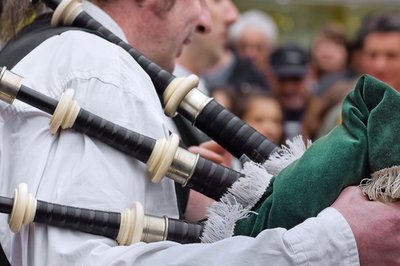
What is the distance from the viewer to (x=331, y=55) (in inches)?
277

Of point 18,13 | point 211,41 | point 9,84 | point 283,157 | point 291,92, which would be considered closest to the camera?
point 9,84

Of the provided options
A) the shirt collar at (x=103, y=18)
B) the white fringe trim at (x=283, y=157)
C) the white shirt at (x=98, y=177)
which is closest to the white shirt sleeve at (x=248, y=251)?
the white shirt at (x=98, y=177)

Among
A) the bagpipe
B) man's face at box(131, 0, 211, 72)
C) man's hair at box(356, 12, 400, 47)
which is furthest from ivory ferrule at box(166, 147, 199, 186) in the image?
man's hair at box(356, 12, 400, 47)

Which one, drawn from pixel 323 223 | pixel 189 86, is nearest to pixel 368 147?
pixel 323 223

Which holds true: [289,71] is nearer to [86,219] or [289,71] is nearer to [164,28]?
[164,28]

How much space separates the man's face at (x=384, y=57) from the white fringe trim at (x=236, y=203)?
2.68m

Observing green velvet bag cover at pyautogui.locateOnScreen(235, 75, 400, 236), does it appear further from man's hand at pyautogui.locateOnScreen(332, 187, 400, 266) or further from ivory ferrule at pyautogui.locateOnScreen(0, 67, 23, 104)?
ivory ferrule at pyautogui.locateOnScreen(0, 67, 23, 104)

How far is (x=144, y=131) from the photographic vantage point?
5.37ft

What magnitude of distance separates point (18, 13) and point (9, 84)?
595 millimetres

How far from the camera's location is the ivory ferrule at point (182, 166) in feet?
5.32

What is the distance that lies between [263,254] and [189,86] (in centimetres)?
51

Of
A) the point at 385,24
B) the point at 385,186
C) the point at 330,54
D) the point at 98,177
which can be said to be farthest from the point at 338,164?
the point at 330,54

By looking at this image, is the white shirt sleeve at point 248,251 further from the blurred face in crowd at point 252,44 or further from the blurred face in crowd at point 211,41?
the blurred face in crowd at point 252,44

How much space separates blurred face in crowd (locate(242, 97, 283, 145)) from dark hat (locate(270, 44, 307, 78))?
1.80m
